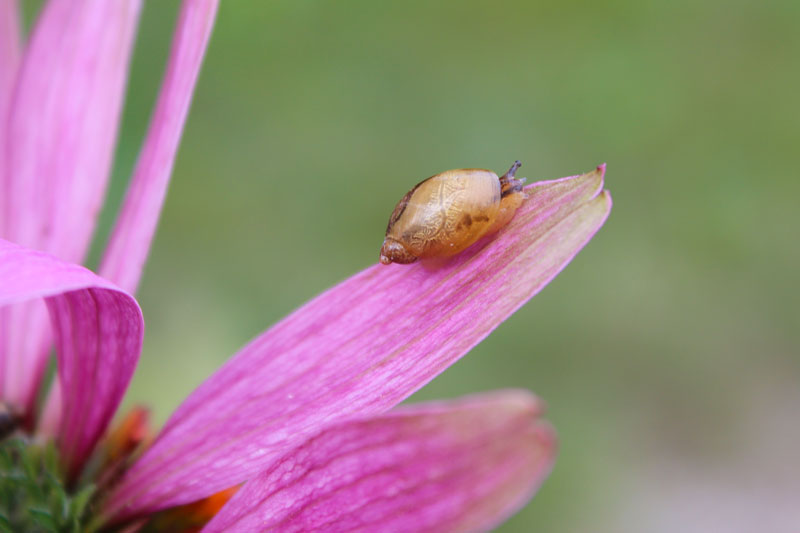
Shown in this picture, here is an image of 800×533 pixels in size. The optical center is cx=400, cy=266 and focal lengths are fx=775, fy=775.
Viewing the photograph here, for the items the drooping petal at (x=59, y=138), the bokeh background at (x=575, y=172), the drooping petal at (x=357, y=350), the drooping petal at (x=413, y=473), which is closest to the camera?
the drooping petal at (x=413, y=473)

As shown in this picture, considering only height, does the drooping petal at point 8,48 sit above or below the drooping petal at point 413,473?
above

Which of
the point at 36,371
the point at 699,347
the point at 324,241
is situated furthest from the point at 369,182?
the point at 36,371

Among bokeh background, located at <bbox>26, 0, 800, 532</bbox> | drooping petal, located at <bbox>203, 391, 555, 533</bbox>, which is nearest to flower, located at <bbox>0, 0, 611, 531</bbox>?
drooping petal, located at <bbox>203, 391, 555, 533</bbox>

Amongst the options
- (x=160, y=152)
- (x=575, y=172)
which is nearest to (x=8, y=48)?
(x=160, y=152)

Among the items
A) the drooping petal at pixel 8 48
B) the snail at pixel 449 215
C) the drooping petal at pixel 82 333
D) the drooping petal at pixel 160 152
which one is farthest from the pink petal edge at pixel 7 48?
the snail at pixel 449 215

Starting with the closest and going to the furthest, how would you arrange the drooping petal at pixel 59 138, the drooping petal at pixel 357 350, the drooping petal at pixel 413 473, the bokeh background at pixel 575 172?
the drooping petal at pixel 413 473
the drooping petal at pixel 357 350
the drooping petal at pixel 59 138
the bokeh background at pixel 575 172

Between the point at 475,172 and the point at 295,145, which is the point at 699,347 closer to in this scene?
the point at 295,145

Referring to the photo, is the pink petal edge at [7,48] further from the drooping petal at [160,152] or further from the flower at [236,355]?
the drooping petal at [160,152]
